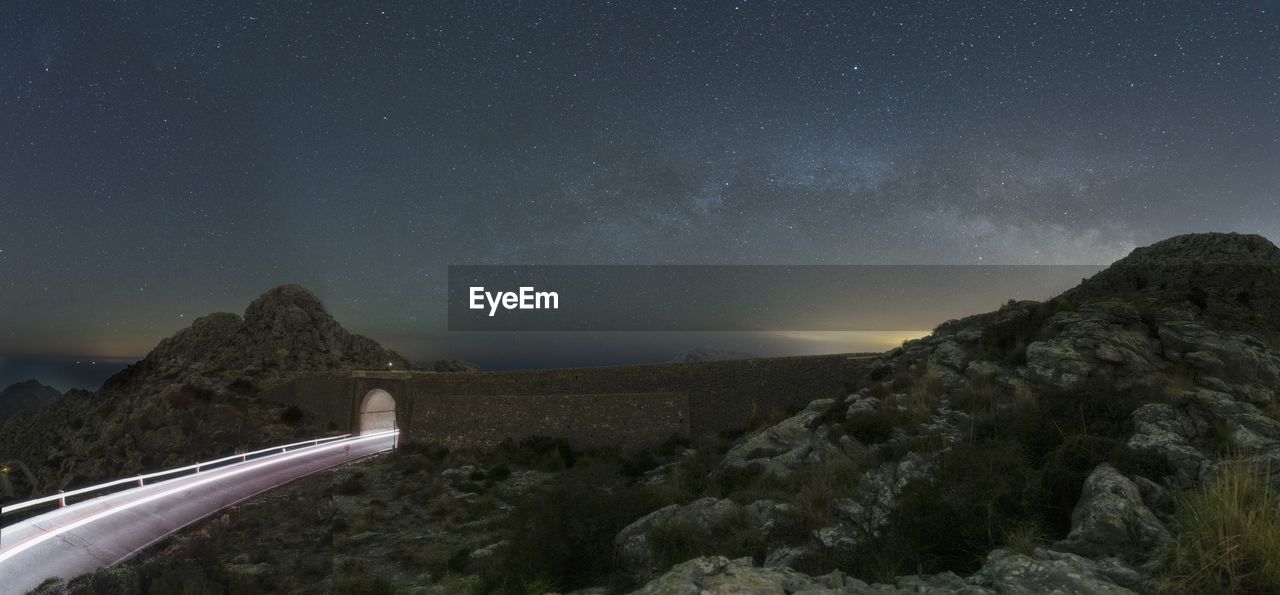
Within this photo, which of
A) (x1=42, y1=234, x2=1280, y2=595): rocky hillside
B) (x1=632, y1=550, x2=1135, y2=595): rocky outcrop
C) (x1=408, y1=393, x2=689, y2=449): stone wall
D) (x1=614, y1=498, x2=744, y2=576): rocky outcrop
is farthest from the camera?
(x1=408, y1=393, x2=689, y2=449): stone wall

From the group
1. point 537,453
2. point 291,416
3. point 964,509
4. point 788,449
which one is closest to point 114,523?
point 537,453

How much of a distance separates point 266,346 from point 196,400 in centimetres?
1236

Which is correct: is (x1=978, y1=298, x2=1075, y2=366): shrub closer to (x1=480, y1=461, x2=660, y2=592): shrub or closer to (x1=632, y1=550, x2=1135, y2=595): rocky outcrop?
(x1=632, y1=550, x2=1135, y2=595): rocky outcrop

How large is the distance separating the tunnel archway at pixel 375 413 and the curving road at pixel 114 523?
15.6 meters

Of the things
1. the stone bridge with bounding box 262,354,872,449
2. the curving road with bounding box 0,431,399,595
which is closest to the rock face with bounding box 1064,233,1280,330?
the stone bridge with bounding box 262,354,872,449

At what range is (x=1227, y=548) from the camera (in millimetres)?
4785

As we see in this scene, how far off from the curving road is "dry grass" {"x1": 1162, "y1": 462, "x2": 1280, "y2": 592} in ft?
58.4

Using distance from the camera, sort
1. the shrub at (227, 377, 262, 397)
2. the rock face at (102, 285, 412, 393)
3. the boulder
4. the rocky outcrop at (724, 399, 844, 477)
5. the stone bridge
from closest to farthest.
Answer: the boulder, the rocky outcrop at (724, 399, 844, 477), the stone bridge, the shrub at (227, 377, 262, 397), the rock face at (102, 285, 412, 393)

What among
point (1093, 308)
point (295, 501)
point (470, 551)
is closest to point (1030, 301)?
point (1093, 308)

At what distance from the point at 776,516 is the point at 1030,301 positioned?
14161mm

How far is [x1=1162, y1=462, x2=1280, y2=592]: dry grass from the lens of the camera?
4.57 meters

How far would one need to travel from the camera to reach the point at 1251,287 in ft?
50.9

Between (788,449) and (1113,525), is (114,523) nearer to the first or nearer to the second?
(788,449)

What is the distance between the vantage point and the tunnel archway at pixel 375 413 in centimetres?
3938
